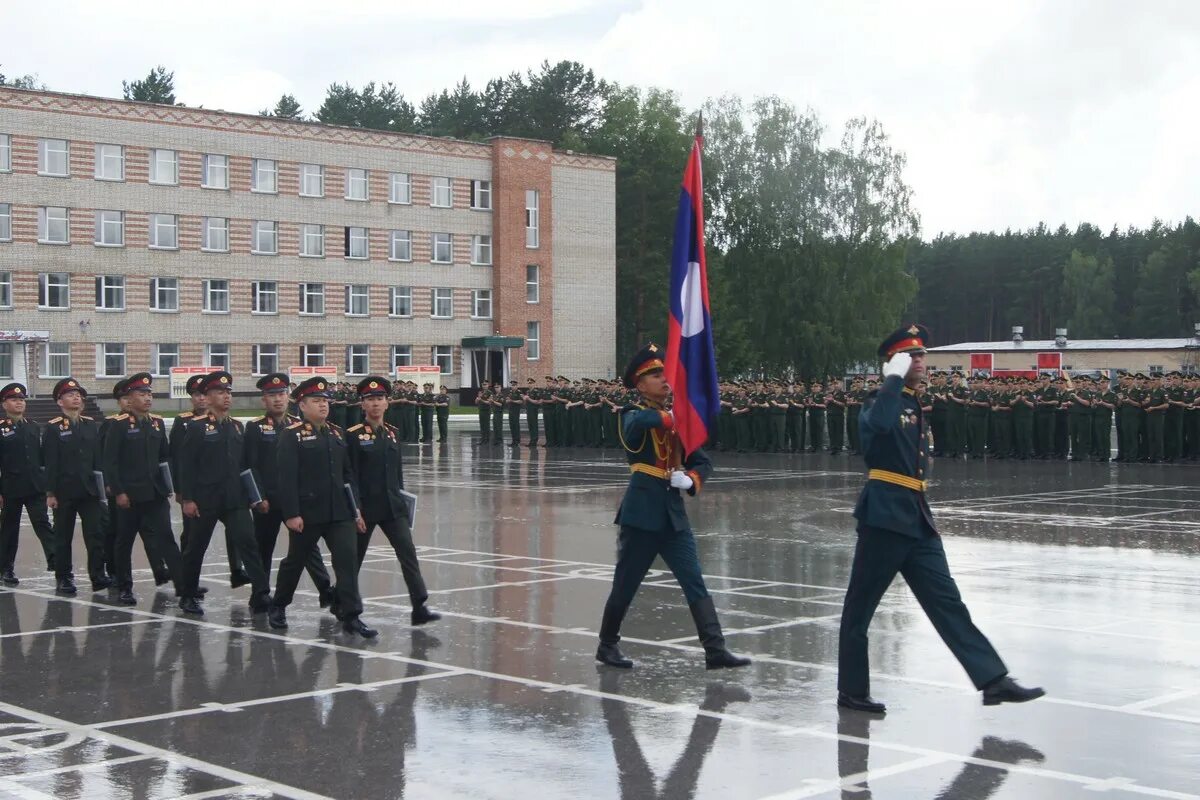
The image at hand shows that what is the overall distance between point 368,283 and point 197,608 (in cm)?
6047

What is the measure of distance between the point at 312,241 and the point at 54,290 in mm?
12209

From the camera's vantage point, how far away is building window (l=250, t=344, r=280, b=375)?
68.4 metres

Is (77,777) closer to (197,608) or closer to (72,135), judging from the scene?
(197,608)

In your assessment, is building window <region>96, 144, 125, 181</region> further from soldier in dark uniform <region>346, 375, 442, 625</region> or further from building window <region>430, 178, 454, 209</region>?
soldier in dark uniform <region>346, 375, 442, 625</region>

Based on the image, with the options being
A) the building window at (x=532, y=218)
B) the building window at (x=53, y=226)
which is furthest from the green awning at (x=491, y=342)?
the building window at (x=53, y=226)

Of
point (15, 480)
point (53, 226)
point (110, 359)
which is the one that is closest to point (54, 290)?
point (53, 226)

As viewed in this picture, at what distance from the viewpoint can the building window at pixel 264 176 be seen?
67312 millimetres

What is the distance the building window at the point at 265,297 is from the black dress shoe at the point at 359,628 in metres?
59.0

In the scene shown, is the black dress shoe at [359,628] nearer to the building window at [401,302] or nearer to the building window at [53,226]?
the building window at [53,226]

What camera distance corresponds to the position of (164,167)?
64688 mm

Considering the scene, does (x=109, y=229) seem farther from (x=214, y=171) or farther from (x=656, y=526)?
(x=656, y=526)

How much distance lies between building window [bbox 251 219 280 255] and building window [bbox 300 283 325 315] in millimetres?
2222

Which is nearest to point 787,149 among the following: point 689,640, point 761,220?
point 761,220

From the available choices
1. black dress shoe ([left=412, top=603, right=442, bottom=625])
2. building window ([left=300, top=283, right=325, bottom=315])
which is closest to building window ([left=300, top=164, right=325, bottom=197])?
building window ([left=300, top=283, right=325, bottom=315])
